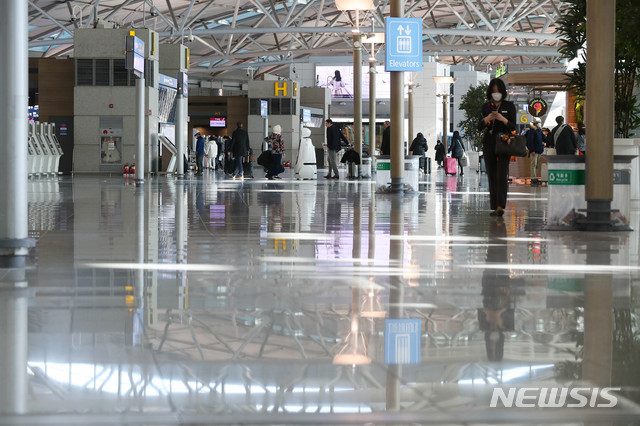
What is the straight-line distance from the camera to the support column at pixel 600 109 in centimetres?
990

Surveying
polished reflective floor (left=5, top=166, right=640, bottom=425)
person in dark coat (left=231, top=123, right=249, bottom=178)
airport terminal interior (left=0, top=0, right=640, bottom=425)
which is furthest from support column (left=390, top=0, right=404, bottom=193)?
person in dark coat (left=231, top=123, right=249, bottom=178)

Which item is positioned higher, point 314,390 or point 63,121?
point 63,121

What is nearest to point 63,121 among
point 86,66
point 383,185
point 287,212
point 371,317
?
point 86,66

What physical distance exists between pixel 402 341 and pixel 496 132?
904 cm

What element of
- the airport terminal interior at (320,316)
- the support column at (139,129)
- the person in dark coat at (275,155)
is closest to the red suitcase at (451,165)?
the person in dark coat at (275,155)

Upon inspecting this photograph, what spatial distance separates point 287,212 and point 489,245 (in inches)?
200

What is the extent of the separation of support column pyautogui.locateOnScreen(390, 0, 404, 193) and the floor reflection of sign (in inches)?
564

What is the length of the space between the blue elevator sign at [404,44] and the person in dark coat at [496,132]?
5.58 meters

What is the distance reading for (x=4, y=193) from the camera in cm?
709

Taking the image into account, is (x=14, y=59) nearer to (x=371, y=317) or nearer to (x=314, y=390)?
(x=371, y=317)

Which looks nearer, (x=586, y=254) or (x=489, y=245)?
(x=586, y=254)

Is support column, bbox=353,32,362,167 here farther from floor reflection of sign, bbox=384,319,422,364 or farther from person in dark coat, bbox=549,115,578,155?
floor reflection of sign, bbox=384,319,422,364

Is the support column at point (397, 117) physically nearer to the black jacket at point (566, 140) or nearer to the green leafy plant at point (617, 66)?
the black jacket at point (566, 140)

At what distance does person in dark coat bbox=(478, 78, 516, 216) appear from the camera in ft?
41.6
